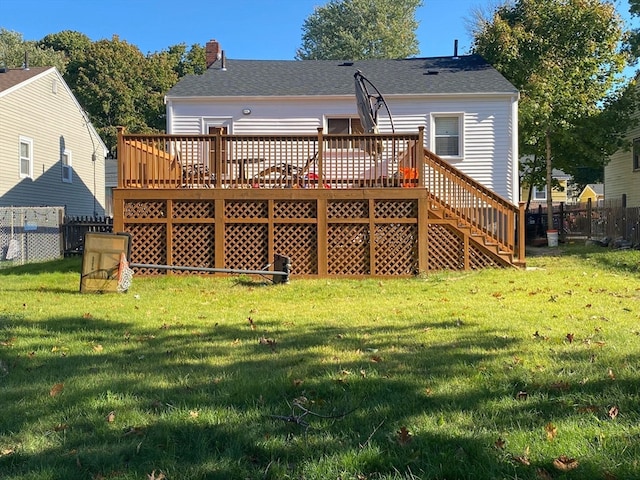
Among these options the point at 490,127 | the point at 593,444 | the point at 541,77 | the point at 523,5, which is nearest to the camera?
the point at 593,444

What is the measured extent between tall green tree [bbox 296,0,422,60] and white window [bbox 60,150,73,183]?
75.6 feet

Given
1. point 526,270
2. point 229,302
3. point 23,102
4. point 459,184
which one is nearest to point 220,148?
point 229,302

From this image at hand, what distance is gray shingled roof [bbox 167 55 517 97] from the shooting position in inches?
608

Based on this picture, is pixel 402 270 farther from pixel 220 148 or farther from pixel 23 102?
pixel 23 102

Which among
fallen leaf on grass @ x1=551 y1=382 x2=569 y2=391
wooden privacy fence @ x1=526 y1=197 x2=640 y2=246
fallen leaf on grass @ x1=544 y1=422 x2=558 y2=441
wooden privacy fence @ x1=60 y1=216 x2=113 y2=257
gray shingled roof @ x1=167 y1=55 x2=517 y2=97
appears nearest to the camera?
fallen leaf on grass @ x1=544 y1=422 x2=558 y2=441

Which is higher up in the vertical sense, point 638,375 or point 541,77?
point 541,77

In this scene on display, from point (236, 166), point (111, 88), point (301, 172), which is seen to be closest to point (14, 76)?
point (236, 166)

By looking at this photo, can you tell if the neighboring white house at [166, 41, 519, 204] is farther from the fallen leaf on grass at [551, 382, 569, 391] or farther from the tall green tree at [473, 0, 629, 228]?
the fallen leaf on grass at [551, 382, 569, 391]

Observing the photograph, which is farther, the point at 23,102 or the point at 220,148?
the point at 23,102

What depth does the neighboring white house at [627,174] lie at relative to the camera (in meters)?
19.9

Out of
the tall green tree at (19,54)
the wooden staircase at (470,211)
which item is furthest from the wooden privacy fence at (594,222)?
the tall green tree at (19,54)

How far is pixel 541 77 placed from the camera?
17266 millimetres

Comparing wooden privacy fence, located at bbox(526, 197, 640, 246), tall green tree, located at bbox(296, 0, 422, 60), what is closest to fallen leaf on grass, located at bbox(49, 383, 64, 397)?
wooden privacy fence, located at bbox(526, 197, 640, 246)

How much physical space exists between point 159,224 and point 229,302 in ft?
12.1
